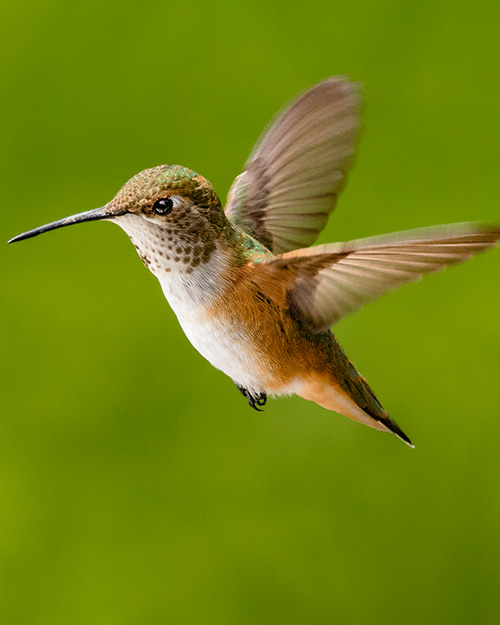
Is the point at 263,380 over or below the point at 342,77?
below

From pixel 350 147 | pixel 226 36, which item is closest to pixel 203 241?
pixel 350 147

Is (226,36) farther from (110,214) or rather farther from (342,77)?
(110,214)

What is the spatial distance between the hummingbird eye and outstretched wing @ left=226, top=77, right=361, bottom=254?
22 centimetres

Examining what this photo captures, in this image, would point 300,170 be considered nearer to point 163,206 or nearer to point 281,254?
point 281,254

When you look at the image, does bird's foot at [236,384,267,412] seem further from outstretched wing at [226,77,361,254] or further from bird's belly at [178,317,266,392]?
outstretched wing at [226,77,361,254]

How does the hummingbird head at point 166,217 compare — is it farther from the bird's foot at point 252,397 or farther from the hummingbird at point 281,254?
the bird's foot at point 252,397

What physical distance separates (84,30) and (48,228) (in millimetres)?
1107

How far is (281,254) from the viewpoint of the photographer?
0.59m

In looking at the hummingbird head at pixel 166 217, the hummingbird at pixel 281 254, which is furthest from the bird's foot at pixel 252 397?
the hummingbird head at pixel 166 217

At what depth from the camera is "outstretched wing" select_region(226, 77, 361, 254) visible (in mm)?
635

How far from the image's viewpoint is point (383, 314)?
1532 mm

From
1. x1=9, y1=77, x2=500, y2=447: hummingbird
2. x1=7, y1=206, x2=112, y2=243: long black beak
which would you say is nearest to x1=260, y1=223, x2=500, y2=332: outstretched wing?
x1=9, y1=77, x2=500, y2=447: hummingbird

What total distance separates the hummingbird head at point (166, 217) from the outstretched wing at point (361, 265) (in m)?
0.05

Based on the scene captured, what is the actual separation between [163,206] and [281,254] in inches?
5.7
